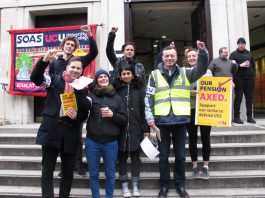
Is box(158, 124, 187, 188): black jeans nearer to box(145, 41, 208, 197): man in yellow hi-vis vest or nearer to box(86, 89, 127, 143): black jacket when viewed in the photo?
box(145, 41, 208, 197): man in yellow hi-vis vest

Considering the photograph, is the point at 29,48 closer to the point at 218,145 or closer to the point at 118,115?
the point at 118,115

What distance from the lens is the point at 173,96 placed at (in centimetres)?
412

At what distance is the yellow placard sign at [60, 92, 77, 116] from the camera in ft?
11.2

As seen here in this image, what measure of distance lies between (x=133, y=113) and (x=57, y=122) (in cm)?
126

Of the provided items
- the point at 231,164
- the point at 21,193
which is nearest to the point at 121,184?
the point at 21,193

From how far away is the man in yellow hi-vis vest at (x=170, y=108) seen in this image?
4098 mm

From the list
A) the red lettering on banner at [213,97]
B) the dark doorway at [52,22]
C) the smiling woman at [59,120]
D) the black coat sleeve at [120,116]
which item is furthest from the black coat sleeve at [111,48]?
the dark doorway at [52,22]

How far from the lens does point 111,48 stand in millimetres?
4699

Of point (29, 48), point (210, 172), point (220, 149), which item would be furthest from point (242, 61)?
point (29, 48)

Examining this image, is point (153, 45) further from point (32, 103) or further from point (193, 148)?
point (193, 148)

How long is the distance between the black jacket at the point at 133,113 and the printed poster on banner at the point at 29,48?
422cm

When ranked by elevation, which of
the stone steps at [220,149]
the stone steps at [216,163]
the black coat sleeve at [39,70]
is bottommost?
the stone steps at [216,163]

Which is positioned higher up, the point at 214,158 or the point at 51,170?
the point at 51,170

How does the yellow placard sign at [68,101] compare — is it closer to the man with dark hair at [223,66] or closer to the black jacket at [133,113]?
the black jacket at [133,113]
